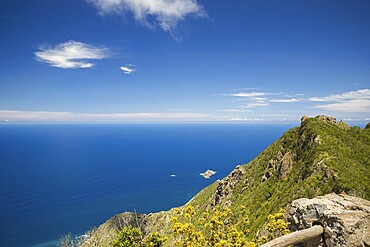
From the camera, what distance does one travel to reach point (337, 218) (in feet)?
31.4

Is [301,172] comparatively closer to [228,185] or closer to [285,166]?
[285,166]

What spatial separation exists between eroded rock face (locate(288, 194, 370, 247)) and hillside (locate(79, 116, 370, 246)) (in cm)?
3799

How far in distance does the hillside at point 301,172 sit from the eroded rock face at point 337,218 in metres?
38.0

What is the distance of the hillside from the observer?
52.2 meters

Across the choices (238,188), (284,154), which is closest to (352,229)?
(284,154)

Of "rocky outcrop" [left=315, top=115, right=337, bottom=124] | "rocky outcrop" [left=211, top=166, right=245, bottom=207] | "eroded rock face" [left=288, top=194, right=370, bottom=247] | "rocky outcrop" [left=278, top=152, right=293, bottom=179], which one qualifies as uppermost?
"rocky outcrop" [left=315, top=115, right=337, bottom=124]

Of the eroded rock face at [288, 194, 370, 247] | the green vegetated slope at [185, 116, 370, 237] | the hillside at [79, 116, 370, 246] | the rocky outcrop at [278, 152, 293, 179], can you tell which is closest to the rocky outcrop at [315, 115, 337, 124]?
the green vegetated slope at [185, 116, 370, 237]

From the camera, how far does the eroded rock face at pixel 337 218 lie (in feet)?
30.4

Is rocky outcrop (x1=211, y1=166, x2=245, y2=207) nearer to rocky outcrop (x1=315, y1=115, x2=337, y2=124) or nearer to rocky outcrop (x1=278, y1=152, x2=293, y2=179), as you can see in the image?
rocky outcrop (x1=278, y1=152, x2=293, y2=179)

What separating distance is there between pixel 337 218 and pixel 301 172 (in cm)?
6021

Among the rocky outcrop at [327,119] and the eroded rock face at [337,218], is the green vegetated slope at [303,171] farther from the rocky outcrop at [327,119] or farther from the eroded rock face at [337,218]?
the eroded rock face at [337,218]

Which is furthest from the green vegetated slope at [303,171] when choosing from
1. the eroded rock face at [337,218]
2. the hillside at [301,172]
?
the eroded rock face at [337,218]

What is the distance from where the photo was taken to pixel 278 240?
9516mm

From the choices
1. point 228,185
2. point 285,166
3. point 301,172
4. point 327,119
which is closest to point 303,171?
point 301,172
